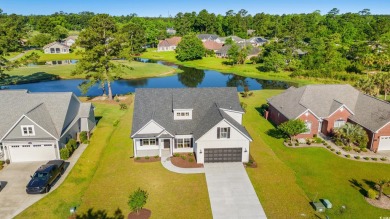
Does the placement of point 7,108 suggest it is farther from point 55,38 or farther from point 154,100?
point 55,38

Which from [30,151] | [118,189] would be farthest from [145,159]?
[30,151]

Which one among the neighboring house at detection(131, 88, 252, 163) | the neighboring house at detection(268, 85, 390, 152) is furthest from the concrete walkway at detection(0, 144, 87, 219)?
the neighboring house at detection(268, 85, 390, 152)

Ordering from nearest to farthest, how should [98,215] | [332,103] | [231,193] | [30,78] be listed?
[98,215] → [231,193] → [332,103] → [30,78]

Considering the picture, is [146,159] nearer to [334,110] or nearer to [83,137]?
[83,137]

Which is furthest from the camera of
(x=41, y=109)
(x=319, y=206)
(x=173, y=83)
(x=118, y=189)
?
(x=173, y=83)

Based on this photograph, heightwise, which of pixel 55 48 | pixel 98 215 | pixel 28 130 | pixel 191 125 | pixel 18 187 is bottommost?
pixel 98 215

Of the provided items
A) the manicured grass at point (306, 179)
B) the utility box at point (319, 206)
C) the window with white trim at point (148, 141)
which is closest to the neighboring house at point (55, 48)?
the window with white trim at point (148, 141)

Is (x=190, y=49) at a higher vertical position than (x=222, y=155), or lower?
higher
